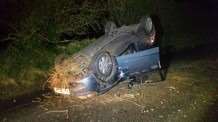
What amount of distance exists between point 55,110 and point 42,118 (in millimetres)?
549

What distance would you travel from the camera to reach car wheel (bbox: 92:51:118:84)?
400 inches

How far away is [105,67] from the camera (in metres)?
10.3

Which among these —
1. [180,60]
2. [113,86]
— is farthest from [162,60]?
[113,86]

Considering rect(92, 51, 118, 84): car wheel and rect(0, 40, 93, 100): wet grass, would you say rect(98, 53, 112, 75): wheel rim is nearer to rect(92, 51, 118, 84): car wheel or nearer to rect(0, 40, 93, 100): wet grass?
rect(92, 51, 118, 84): car wheel

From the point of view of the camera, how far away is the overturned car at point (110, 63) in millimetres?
10125

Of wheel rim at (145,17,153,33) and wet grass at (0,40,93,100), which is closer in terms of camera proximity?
wheel rim at (145,17,153,33)

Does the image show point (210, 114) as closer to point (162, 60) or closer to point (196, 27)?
point (162, 60)

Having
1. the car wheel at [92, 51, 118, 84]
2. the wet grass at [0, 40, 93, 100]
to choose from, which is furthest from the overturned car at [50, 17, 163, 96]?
the wet grass at [0, 40, 93, 100]

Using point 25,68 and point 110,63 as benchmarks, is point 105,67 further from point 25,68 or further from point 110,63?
point 25,68

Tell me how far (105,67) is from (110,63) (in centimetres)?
17

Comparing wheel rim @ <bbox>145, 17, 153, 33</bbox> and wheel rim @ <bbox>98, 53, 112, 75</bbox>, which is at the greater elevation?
wheel rim @ <bbox>145, 17, 153, 33</bbox>

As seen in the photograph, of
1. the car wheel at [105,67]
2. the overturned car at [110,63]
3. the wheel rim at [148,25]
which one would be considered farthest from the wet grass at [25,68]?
the wheel rim at [148,25]

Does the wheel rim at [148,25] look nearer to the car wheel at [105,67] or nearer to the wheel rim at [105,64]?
the car wheel at [105,67]

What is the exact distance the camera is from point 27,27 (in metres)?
13.4
